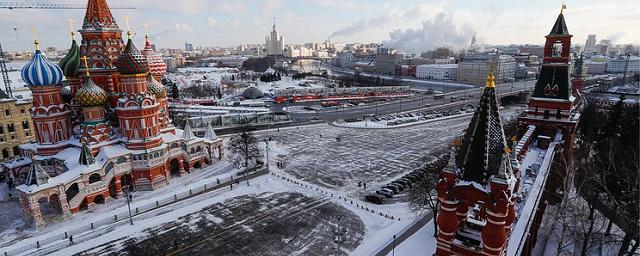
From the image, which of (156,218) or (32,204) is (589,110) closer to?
(156,218)

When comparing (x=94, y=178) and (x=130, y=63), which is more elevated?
(x=130, y=63)

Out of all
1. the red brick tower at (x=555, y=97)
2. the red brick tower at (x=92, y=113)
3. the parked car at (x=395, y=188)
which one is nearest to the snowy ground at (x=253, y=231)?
the parked car at (x=395, y=188)

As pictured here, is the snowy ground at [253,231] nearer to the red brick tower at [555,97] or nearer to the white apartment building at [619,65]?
the red brick tower at [555,97]

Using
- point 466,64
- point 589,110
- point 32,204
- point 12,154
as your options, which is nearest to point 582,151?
point 589,110

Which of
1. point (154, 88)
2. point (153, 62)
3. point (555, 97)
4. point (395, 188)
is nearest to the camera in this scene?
point (555, 97)

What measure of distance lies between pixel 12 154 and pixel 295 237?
3812cm

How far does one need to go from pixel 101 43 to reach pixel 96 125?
829 cm

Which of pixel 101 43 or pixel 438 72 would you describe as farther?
pixel 438 72

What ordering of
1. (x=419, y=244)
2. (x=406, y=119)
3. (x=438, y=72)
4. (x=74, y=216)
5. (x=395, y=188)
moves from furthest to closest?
(x=438, y=72)
(x=406, y=119)
(x=395, y=188)
(x=74, y=216)
(x=419, y=244)

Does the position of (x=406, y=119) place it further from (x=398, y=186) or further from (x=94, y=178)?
(x=94, y=178)

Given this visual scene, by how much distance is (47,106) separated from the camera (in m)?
32.2

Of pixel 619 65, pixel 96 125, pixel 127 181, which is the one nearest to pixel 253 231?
pixel 127 181

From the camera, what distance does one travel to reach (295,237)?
26328 millimetres

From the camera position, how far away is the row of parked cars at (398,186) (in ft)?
104
